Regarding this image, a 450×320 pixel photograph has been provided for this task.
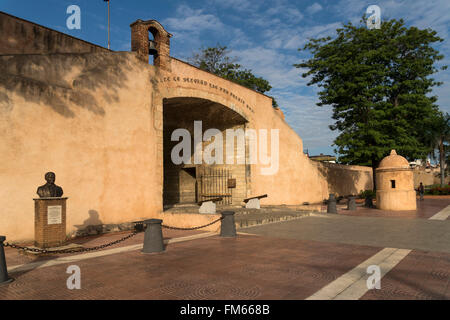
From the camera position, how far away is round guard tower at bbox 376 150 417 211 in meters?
14.2

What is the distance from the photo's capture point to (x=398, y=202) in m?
14.3

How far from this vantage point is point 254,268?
517cm

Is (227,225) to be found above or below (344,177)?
below

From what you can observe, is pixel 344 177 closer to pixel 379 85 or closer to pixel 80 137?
pixel 379 85

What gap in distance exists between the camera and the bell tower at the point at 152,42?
455 inches

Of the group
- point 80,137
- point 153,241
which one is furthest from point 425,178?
point 153,241

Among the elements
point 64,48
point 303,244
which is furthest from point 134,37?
point 303,244

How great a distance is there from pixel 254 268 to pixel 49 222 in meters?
4.83

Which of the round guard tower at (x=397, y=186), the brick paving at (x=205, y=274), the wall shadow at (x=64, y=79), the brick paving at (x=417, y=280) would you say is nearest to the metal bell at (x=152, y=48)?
the wall shadow at (x=64, y=79)

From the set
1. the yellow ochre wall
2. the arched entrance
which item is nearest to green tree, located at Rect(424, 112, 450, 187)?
the arched entrance

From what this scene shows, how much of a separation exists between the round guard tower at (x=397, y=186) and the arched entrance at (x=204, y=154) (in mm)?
6450

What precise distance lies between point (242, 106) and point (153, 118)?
578cm

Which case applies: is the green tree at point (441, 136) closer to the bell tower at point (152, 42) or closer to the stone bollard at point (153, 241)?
the bell tower at point (152, 42)

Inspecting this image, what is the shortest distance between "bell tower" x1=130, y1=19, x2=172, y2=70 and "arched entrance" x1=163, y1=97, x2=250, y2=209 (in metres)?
2.27
